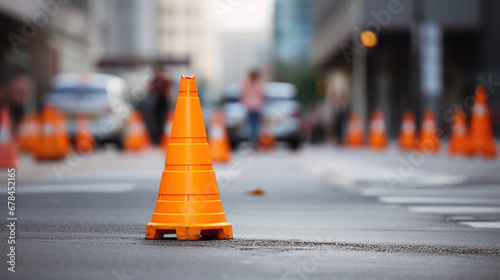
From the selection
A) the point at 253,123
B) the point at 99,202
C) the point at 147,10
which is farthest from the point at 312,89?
the point at 99,202

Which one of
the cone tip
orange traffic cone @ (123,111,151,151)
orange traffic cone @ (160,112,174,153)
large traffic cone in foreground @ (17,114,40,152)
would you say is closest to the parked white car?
orange traffic cone @ (123,111,151,151)

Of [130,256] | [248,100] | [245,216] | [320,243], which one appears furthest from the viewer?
[248,100]

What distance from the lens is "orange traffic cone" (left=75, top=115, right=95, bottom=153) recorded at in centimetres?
2380

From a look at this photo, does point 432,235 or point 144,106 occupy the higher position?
point 144,106

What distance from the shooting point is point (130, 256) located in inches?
204

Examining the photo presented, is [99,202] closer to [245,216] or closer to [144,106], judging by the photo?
[245,216]

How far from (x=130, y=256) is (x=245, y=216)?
2670mm

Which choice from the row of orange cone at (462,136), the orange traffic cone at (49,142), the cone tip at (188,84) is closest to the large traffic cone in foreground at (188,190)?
the cone tip at (188,84)

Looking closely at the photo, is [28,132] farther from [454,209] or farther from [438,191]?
[454,209]

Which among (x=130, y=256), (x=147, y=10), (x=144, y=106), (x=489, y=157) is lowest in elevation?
(x=130, y=256)

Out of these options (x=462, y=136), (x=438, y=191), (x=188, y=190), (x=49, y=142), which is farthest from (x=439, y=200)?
(x=462, y=136)

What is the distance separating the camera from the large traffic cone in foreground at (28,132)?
24.0 meters

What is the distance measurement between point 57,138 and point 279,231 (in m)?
11.7

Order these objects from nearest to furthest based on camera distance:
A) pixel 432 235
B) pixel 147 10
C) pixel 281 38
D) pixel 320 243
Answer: pixel 320 243 → pixel 432 235 → pixel 147 10 → pixel 281 38
